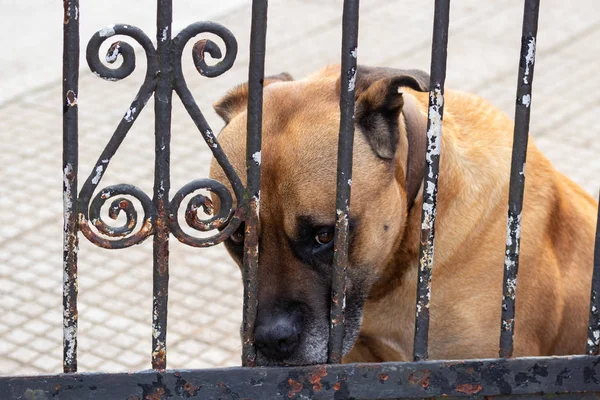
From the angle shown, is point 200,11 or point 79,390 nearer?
point 79,390

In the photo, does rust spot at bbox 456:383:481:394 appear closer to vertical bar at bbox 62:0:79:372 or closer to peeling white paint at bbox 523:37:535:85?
peeling white paint at bbox 523:37:535:85

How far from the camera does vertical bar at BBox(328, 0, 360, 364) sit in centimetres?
232

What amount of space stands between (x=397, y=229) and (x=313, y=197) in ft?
1.23

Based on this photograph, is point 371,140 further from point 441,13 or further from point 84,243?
point 84,243

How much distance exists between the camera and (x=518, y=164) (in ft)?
8.11

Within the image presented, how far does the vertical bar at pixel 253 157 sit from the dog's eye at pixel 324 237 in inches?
25.1

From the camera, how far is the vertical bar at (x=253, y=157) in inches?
90.4

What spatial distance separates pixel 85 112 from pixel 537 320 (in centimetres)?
398

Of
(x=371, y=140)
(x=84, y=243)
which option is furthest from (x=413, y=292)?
(x=84, y=243)

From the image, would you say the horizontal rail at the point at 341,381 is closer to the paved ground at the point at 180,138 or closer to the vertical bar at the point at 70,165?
the vertical bar at the point at 70,165

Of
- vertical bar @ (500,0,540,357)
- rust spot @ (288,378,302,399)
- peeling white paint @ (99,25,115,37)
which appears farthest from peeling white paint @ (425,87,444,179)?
peeling white paint @ (99,25,115,37)

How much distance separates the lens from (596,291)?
258cm

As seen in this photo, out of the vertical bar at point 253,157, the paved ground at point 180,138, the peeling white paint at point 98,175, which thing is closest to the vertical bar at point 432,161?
the vertical bar at point 253,157

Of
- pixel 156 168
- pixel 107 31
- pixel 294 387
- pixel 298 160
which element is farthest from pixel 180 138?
pixel 107 31
